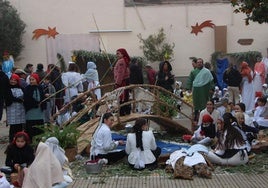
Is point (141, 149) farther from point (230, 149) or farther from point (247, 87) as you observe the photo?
point (247, 87)

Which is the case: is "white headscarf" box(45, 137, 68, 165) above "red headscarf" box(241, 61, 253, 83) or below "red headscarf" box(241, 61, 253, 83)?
below

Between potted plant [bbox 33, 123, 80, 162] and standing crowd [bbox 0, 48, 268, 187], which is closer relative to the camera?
standing crowd [bbox 0, 48, 268, 187]

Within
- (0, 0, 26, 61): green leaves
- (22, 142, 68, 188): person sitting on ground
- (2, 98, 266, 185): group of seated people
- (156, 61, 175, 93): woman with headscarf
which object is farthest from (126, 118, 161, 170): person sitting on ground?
(0, 0, 26, 61): green leaves

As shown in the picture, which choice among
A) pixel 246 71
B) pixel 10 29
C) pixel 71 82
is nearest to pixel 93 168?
pixel 71 82

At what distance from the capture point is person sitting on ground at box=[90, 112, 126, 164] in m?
10.3

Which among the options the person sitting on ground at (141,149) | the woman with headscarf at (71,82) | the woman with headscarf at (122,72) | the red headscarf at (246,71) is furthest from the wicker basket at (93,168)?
the red headscarf at (246,71)

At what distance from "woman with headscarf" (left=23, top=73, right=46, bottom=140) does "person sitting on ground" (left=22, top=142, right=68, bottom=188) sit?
15.1ft

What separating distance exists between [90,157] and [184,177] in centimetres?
213

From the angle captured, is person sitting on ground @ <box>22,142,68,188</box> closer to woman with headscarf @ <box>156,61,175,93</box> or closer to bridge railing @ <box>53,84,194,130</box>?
bridge railing @ <box>53,84,194,130</box>

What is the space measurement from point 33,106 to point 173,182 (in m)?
4.19

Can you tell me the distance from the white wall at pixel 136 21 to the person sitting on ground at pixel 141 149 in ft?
57.4

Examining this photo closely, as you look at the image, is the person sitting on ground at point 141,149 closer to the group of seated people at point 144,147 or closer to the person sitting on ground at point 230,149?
the group of seated people at point 144,147

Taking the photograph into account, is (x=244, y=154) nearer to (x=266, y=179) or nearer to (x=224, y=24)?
(x=266, y=179)

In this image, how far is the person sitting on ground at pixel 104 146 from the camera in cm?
1031
